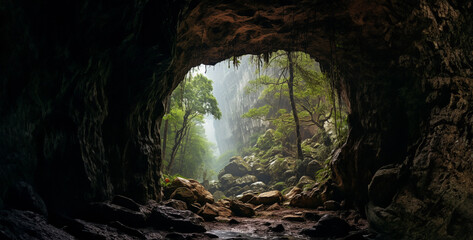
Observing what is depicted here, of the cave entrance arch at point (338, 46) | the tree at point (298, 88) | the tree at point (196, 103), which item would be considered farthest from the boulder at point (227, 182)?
the cave entrance arch at point (338, 46)

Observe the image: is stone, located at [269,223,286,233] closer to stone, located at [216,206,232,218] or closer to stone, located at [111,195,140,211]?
stone, located at [216,206,232,218]

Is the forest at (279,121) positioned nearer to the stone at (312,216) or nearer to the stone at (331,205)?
the stone at (331,205)

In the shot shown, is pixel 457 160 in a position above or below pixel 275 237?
above

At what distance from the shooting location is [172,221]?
616 centimetres

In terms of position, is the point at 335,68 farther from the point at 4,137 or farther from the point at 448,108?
the point at 4,137

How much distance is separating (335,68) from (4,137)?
32.0ft

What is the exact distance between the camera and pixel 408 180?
564 centimetres

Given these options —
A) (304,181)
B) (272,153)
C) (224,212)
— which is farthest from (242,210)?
(272,153)

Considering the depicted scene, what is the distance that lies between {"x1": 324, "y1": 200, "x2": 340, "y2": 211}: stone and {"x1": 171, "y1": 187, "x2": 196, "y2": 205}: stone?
496 cm

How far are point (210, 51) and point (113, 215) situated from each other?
21.6 feet

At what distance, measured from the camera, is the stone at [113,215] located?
4727 mm

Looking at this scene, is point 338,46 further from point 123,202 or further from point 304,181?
point 304,181

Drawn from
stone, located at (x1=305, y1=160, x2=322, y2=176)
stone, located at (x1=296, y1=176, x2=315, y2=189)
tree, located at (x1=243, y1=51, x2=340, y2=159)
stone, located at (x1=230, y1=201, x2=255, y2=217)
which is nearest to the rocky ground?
stone, located at (x1=230, y1=201, x2=255, y2=217)

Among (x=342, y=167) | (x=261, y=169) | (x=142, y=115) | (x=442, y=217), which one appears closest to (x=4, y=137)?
(x=142, y=115)
